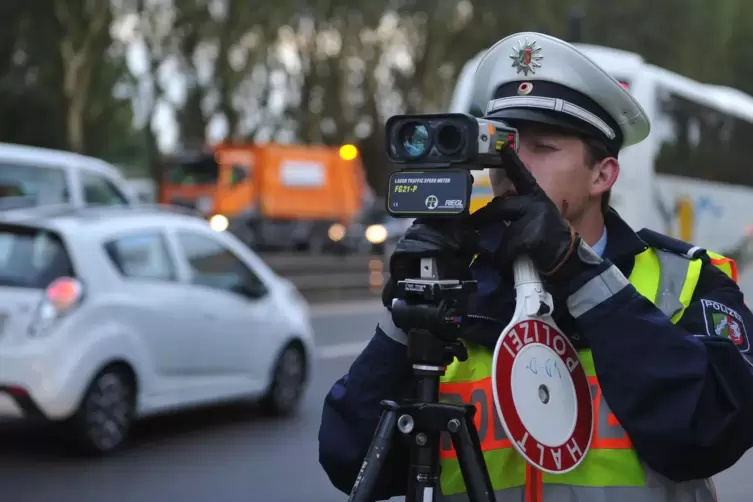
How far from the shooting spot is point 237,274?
9.10 meters

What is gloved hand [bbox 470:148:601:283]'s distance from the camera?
1.87 m

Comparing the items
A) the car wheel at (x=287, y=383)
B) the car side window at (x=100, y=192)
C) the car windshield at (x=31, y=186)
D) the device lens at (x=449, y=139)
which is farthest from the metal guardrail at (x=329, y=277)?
the device lens at (x=449, y=139)

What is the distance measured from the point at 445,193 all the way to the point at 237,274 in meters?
7.35

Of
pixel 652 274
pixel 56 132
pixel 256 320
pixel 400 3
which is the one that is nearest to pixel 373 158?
pixel 400 3

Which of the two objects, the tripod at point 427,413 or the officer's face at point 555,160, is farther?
the officer's face at point 555,160

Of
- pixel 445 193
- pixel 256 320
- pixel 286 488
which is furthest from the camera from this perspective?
pixel 256 320

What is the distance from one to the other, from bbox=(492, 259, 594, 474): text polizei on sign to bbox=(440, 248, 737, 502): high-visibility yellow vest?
52mm

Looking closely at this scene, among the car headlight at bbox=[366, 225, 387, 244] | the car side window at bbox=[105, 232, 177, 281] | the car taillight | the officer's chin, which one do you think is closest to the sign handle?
the officer's chin

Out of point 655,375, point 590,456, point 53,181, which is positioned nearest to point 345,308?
point 53,181

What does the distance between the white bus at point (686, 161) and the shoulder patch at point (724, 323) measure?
11388 mm

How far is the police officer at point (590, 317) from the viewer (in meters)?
1.95

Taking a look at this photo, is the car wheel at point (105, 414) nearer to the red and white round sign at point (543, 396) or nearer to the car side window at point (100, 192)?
the car side window at point (100, 192)

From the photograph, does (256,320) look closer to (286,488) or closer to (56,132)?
(286,488)

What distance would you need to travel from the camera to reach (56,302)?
7.18 metres
